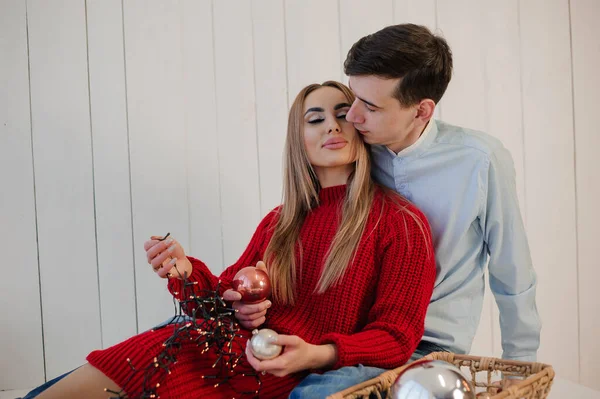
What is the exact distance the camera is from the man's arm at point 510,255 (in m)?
1.44

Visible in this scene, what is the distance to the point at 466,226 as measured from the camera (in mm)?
1430

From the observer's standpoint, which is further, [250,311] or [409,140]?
[409,140]

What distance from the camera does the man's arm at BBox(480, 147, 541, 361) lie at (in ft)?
4.73

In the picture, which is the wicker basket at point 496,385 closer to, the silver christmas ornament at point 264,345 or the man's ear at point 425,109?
the silver christmas ornament at point 264,345

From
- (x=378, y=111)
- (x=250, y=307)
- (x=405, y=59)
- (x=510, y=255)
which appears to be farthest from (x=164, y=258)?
(x=510, y=255)

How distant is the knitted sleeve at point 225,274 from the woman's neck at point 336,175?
0.15m

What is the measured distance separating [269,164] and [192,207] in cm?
26

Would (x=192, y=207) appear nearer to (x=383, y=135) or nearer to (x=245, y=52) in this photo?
(x=245, y=52)

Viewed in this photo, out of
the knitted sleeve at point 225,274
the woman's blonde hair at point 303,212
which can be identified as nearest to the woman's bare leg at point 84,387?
the knitted sleeve at point 225,274

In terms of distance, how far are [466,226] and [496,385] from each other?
0.33 meters

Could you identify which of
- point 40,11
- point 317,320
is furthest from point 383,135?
point 40,11

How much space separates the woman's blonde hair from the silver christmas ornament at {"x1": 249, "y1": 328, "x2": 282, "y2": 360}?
0.97 ft

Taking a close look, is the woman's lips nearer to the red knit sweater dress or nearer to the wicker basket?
the red knit sweater dress

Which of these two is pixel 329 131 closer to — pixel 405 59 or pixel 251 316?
pixel 405 59
